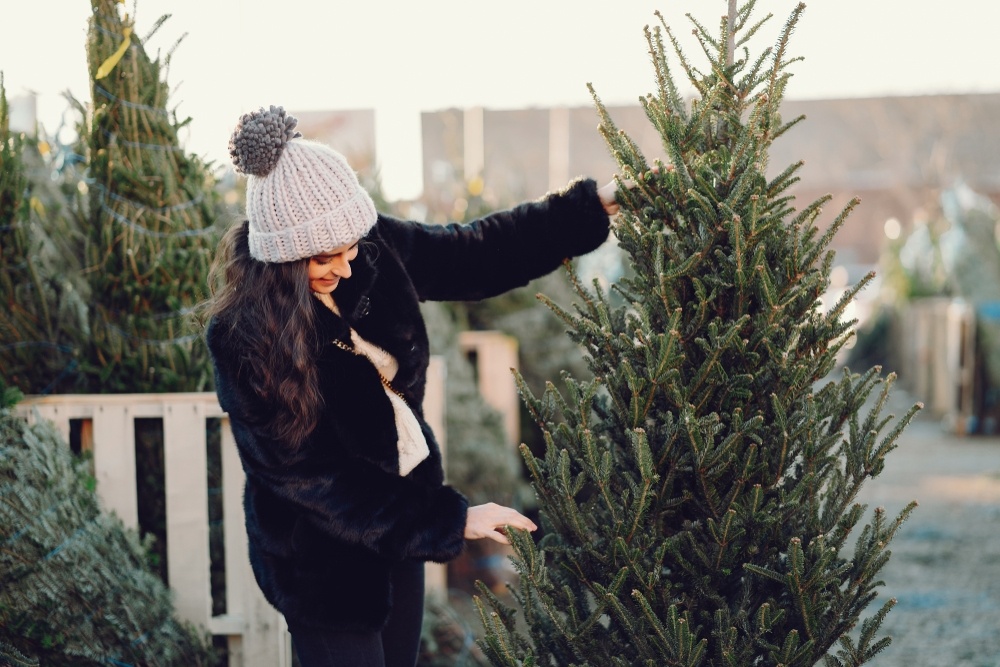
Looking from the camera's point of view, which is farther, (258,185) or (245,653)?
(245,653)

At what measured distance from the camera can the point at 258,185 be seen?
7.69ft

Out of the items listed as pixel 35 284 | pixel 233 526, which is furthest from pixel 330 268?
pixel 35 284

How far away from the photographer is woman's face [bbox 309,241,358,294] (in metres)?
2.41

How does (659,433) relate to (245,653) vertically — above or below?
above

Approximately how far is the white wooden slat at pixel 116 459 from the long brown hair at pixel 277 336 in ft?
3.30

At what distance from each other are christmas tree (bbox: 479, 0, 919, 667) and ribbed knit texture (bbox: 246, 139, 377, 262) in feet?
2.07

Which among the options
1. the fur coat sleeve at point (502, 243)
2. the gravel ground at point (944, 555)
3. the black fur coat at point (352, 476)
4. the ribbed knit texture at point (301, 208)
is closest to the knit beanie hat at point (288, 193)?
the ribbed knit texture at point (301, 208)

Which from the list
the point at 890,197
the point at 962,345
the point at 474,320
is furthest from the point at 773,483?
the point at 890,197

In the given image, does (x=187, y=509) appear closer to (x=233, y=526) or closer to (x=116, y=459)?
(x=233, y=526)

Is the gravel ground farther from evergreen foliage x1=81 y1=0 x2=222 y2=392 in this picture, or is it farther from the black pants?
evergreen foliage x1=81 y1=0 x2=222 y2=392

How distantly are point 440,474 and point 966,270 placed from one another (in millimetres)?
10605

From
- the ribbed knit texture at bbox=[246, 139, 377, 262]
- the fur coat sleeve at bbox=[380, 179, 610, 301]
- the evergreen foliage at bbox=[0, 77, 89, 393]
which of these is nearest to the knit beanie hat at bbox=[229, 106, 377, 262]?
the ribbed knit texture at bbox=[246, 139, 377, 262]

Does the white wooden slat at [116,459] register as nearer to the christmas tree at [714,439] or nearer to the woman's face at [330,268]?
the woman's face at [330,268]

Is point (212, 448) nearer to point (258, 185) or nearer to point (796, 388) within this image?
point (258, 185)
